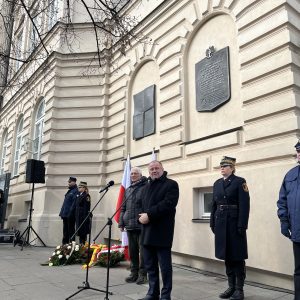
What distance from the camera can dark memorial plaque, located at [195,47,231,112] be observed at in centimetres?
794

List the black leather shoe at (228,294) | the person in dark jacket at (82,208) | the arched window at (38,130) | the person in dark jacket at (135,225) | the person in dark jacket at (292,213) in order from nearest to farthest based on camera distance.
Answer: the person in dark jacket at (292,213), the black leather shoe at (228,294), the person in dark jacket at (135,225), the person in dark jacket at (82,208), the arched window at (38,130)

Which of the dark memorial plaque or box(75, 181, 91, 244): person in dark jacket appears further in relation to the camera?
box(75, 181, 91, 244): person in dark jacket

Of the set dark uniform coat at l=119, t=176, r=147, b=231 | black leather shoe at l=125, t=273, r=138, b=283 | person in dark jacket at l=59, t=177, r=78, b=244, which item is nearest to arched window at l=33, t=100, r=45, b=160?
person in dark jacket at l=59, t=177, r=78, b=244

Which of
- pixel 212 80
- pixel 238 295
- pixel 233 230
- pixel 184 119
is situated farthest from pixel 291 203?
pixel 184 119

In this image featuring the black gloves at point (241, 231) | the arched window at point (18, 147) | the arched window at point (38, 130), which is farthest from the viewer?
the arched window at point (18, 147)

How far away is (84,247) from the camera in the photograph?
861 centimetres

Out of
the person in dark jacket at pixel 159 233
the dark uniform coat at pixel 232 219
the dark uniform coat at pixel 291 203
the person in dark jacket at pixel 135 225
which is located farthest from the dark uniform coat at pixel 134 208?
the dark uniform coat at pixel 291 203

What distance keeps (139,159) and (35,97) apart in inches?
262

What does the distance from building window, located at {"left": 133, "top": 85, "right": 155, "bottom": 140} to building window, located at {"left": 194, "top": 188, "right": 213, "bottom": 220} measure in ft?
8.69

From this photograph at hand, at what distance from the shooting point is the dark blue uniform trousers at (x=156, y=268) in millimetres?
4828

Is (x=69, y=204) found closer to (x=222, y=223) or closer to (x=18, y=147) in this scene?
(x=222, y=223)

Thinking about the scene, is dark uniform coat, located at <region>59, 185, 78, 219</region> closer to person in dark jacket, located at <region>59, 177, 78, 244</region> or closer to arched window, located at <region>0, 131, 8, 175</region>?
person in dark jacket, located at <region>59, 177, 78, 244</region>

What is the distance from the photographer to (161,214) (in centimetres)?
491

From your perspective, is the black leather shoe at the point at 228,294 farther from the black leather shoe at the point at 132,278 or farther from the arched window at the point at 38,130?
the arched window at the point at 38,130
